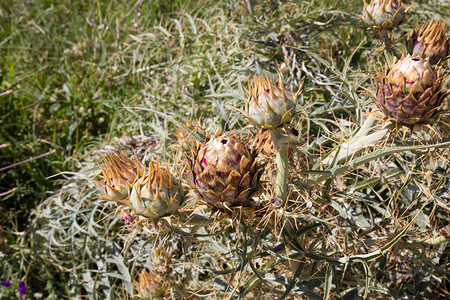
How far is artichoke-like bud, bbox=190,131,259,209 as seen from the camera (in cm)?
92

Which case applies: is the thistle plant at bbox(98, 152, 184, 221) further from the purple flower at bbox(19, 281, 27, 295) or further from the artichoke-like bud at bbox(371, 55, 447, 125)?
the purple flower at bbox(19, 281, 27, 295)

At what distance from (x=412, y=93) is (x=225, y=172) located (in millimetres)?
452

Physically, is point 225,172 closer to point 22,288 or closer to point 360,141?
point 360,141

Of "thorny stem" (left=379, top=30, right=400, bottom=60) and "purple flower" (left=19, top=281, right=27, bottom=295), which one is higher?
"thorny stem" (left=379, top=30, right=400, bottom=60)

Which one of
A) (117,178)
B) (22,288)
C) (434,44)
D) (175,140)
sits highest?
(434,44)

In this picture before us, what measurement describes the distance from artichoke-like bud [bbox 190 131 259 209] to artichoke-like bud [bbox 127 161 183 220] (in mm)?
64

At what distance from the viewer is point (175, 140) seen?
1640 mm

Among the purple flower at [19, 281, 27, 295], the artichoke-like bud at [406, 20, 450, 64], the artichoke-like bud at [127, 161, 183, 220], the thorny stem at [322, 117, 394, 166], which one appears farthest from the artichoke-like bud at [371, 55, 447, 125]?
the purple flower at [19, 281, 27, 295]

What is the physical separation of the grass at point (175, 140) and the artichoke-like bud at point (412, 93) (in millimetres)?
179

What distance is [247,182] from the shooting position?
0.95m

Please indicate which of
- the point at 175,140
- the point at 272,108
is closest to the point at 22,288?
the point at 175,140

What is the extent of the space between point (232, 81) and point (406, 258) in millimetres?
1309

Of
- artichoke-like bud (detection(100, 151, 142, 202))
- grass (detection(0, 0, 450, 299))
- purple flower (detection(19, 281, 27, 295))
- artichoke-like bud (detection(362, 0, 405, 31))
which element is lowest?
purple flower (detection(19, 281, 27, 295))

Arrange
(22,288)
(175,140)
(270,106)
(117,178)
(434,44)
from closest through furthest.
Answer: (270,106) → (117,178) → (434,44) → (175,140) → (22,288)
